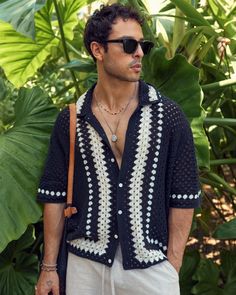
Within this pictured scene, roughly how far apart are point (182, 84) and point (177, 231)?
548 mm

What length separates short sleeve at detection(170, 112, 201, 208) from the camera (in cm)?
143

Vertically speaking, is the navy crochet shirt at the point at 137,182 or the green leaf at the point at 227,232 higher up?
the navy crochet shirt at the point at 137,182

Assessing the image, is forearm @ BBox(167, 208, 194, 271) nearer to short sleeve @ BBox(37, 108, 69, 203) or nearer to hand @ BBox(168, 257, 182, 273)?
hand @ BBox(168, 257, 182, 273)

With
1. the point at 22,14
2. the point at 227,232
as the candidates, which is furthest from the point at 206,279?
the point at 22,14

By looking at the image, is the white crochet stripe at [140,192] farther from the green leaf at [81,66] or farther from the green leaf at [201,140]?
the green leaf at [81,66]

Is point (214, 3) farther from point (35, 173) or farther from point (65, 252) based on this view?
point (65, 252)

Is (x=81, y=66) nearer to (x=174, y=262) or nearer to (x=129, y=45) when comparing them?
(x=129, y=45)

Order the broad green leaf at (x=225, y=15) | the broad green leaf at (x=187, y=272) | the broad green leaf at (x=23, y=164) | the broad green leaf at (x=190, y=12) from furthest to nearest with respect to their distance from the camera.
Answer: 1. the broad green leaf at (x=187, y=272)
2. the broad green leaf at (x=225, y=15)
3. the broad green leaf at (x=190, y=12)
4. the broad green leaf at (x=23, y=164)

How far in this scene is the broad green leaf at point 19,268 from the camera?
207cm

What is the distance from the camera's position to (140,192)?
1425mm

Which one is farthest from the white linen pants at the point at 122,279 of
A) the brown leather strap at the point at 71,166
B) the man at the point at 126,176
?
the brown leather strap at the point at 71,166

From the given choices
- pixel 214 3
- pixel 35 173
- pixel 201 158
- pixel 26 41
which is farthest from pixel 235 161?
pixel 26 41

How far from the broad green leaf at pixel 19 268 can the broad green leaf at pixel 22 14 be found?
2.71 feet

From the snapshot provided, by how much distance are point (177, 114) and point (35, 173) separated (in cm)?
49
